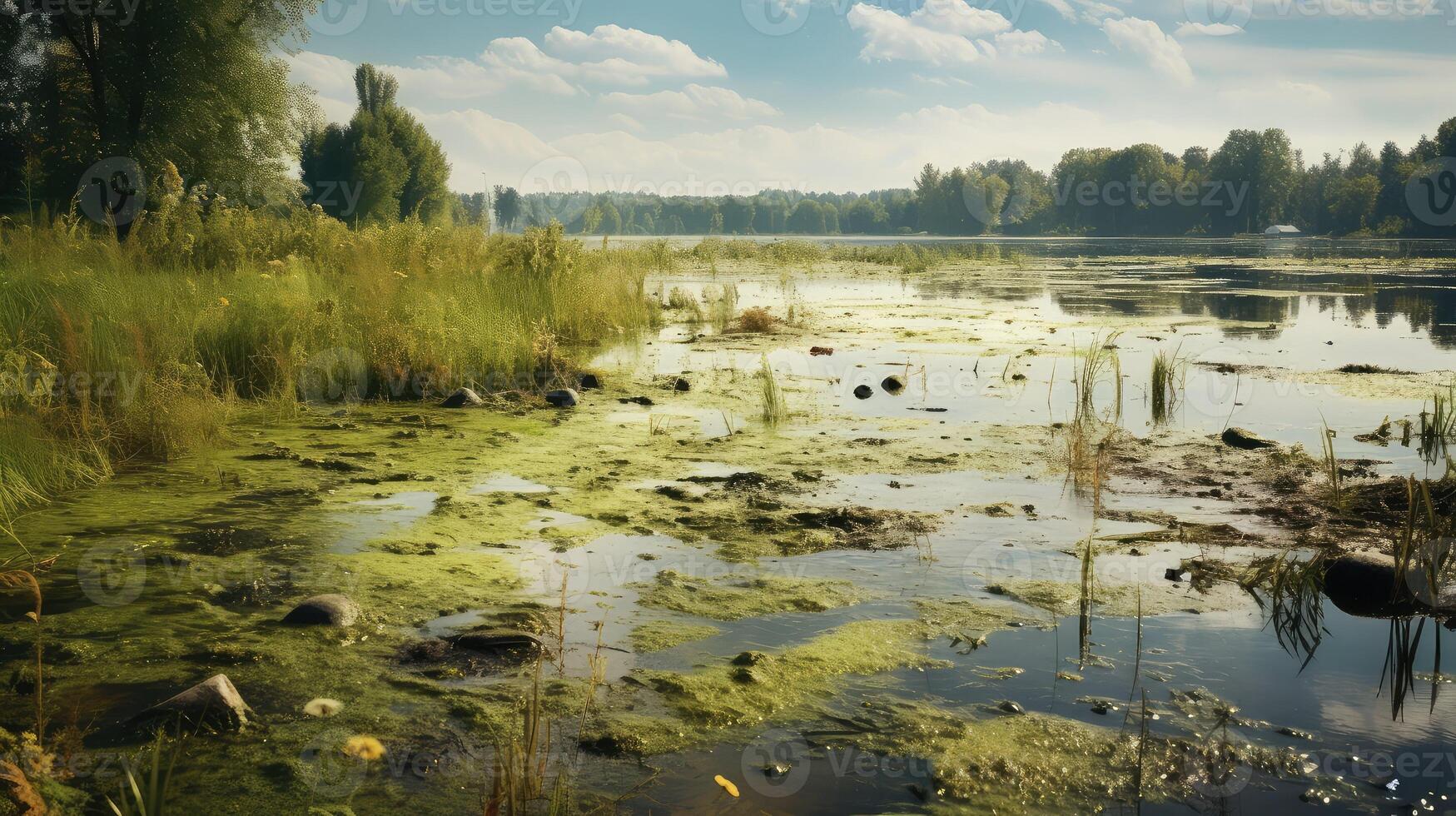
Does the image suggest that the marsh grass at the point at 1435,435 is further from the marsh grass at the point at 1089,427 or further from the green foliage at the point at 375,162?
the green foliage at the point at 375,162

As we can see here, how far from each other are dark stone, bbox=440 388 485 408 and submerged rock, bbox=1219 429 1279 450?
6115mm

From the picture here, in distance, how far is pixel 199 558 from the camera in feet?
13.8

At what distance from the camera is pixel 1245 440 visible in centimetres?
670

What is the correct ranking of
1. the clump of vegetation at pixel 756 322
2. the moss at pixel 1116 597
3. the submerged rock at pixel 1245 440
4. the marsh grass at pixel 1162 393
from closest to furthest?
the moss at pixel 1116 597 < the submerged rock at pixel 1245 440 < the marsh grass at pixel 1162 393 < the clump of vegetation at pixel 756 322

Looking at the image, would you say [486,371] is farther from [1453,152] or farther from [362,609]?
[1453,152]

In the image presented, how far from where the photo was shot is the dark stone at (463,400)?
8.38 m

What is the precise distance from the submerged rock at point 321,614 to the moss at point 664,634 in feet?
3.62

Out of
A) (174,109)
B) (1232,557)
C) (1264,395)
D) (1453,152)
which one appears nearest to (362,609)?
(1232,557)

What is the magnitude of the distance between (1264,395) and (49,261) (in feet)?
35.4

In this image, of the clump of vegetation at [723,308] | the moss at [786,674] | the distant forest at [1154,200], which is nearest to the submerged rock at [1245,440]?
the moss at [786,674]

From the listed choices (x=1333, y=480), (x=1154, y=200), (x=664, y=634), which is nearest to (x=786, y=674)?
(x=664, y=634)

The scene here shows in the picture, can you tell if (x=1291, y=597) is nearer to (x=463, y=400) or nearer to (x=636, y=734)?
(x=636, y=734)

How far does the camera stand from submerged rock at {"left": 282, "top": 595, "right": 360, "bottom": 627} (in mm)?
3504

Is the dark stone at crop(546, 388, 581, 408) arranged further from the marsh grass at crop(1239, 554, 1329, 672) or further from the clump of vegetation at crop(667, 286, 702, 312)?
the clump of vegetation at crop(667, 286, 702, 312)
